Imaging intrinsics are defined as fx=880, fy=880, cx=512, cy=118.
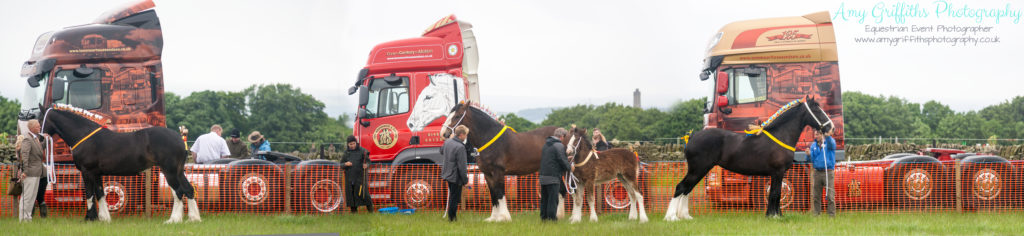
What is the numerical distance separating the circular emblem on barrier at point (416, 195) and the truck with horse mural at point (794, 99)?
3745 millimetres

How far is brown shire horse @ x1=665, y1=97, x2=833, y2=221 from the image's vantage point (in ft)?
33.4

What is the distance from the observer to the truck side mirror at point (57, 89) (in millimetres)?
10555

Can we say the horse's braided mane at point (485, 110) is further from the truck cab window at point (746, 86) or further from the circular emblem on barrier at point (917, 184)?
the circular emblem on barrier at point (917, 184)

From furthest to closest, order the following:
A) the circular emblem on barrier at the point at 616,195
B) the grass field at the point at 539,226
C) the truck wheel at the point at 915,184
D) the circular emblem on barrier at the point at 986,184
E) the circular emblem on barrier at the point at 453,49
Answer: the circular emblem on barrier at the point at 453,49 → the circular emblem on barrier at the point at 616,195 → the circular emblem on barrier at the point at 986,184 → the truck wheel at the point at 915,184 → the grass field at the point at 539,226

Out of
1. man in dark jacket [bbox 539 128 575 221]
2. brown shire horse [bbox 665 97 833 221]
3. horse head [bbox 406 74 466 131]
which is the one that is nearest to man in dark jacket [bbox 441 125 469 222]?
man in dark jacket [bbox 539 128 575 221]

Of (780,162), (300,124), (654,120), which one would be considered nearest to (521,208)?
(780,162)

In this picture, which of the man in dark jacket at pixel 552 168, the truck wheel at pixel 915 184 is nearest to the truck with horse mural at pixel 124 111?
the man in dark jacket at pixel 552 168

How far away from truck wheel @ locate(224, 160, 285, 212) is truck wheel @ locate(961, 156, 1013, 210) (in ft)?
28.3

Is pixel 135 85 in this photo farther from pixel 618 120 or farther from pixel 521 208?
pixel 618 120

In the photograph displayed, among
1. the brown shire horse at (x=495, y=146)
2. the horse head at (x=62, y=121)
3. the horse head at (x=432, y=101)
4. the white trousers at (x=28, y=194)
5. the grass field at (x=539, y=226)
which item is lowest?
the grass field at (x=539, y=226)

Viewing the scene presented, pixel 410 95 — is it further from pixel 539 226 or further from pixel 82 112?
pixel 82 112

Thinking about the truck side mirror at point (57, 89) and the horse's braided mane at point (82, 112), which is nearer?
the horse's braided mane at point (82, 112)

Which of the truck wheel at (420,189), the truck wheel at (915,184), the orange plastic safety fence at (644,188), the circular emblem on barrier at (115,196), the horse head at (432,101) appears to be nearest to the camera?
the circular emblem on barrier at (115,196)

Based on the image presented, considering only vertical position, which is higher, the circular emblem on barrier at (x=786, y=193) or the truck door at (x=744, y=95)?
the truck door at (x=744, y=95)
